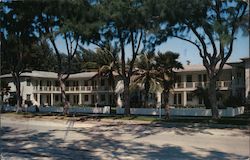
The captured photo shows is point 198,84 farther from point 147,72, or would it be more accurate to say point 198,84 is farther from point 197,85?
point 147,72

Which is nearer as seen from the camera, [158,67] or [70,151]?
[70,151]

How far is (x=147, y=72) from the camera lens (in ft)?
129

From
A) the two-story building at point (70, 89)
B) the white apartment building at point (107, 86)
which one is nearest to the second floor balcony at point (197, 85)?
the white apartment building at point (107, 86)

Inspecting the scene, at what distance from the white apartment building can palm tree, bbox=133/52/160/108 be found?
2.47 m

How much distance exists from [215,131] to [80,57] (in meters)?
63.1

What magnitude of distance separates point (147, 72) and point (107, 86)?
17402mm

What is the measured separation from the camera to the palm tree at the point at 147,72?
38.2 metres

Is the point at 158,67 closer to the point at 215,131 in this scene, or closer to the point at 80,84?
the point at 215,131

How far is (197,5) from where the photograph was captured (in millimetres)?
20844

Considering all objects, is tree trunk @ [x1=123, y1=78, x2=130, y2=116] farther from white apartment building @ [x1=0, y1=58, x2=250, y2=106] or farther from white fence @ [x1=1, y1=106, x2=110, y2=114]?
white apartment building @ [x1=0, y1=58, x2=250, y2=106]

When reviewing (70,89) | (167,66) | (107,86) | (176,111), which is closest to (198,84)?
(107,86)

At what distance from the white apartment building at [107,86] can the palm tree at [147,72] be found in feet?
8.12

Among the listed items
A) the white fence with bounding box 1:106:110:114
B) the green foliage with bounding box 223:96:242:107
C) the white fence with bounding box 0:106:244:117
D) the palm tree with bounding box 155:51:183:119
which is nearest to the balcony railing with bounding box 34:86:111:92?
the white fence with bounding box 1:106:110:114

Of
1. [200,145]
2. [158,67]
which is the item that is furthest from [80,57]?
[200,145]
